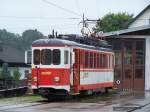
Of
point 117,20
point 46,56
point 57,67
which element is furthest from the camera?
point 117,20

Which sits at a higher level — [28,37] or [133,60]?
→ [28,37]

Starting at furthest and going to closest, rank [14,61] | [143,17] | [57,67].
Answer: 1. [143,17]
2. [14,61]
3. [57,67]

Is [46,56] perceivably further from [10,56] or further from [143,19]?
[10,56]

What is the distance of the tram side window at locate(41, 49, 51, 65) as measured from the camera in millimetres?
26922

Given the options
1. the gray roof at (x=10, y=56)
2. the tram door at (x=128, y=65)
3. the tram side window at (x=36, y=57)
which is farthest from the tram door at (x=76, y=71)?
the gray roof at (x=10, y=56)

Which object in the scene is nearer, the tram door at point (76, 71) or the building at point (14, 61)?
the tram door at point (76, 71)

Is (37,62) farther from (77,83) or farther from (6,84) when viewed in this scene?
(6,84)

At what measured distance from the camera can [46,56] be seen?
2703 centimetres

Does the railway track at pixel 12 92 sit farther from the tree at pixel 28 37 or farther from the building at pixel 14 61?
the tree at pixel 28 37

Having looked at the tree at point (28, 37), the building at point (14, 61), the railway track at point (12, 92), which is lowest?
the railway track at point (12, 92)

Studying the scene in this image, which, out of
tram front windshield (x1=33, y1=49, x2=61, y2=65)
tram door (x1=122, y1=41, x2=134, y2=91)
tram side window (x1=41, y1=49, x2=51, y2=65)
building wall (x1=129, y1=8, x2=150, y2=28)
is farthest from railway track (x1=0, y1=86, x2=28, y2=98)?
building wall (x1=129, y1=8, x2=150, y2=28)

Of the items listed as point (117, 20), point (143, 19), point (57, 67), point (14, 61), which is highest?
point (117, 20)

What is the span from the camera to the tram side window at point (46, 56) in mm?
26922

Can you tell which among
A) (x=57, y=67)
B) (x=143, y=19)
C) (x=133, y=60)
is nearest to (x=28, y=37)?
(x=143, y=19)
